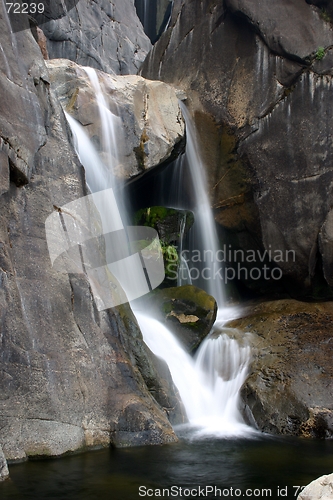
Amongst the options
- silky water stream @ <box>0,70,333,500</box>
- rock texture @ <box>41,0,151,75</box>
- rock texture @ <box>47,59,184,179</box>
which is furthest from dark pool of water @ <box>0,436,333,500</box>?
rock texture @ <box>41,0,151,75</box>

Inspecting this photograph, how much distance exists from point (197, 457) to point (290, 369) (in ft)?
12.8

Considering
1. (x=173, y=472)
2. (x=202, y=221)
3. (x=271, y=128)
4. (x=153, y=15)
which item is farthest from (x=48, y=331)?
(x=153, y=15)

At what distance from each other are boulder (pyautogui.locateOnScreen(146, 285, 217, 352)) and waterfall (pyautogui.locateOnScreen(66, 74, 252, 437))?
191 millimetres

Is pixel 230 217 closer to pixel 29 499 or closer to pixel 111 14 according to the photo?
pixel 29 499

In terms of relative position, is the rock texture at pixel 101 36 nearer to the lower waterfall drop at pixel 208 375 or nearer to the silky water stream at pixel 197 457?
the silky water stream at pixel 197 457

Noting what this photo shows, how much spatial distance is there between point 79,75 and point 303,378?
8.20m

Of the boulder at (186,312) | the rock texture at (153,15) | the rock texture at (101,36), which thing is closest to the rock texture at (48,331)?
the boulder at (186,312)

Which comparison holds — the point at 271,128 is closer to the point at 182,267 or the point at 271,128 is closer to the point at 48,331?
the point at 182,267

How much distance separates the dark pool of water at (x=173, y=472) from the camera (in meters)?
4.50

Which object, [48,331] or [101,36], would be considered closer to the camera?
[48,331]

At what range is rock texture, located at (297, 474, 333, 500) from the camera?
310 cm

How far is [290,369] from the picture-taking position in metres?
9.24

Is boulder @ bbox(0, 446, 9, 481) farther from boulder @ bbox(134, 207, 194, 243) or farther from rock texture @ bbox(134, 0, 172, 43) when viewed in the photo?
rock texture @ bbox(134, 0, 172, 43)

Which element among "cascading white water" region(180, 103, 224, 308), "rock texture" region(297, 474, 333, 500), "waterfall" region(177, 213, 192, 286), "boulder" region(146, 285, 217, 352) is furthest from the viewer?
"cascading white water" region(180, 103, 224, 308)
